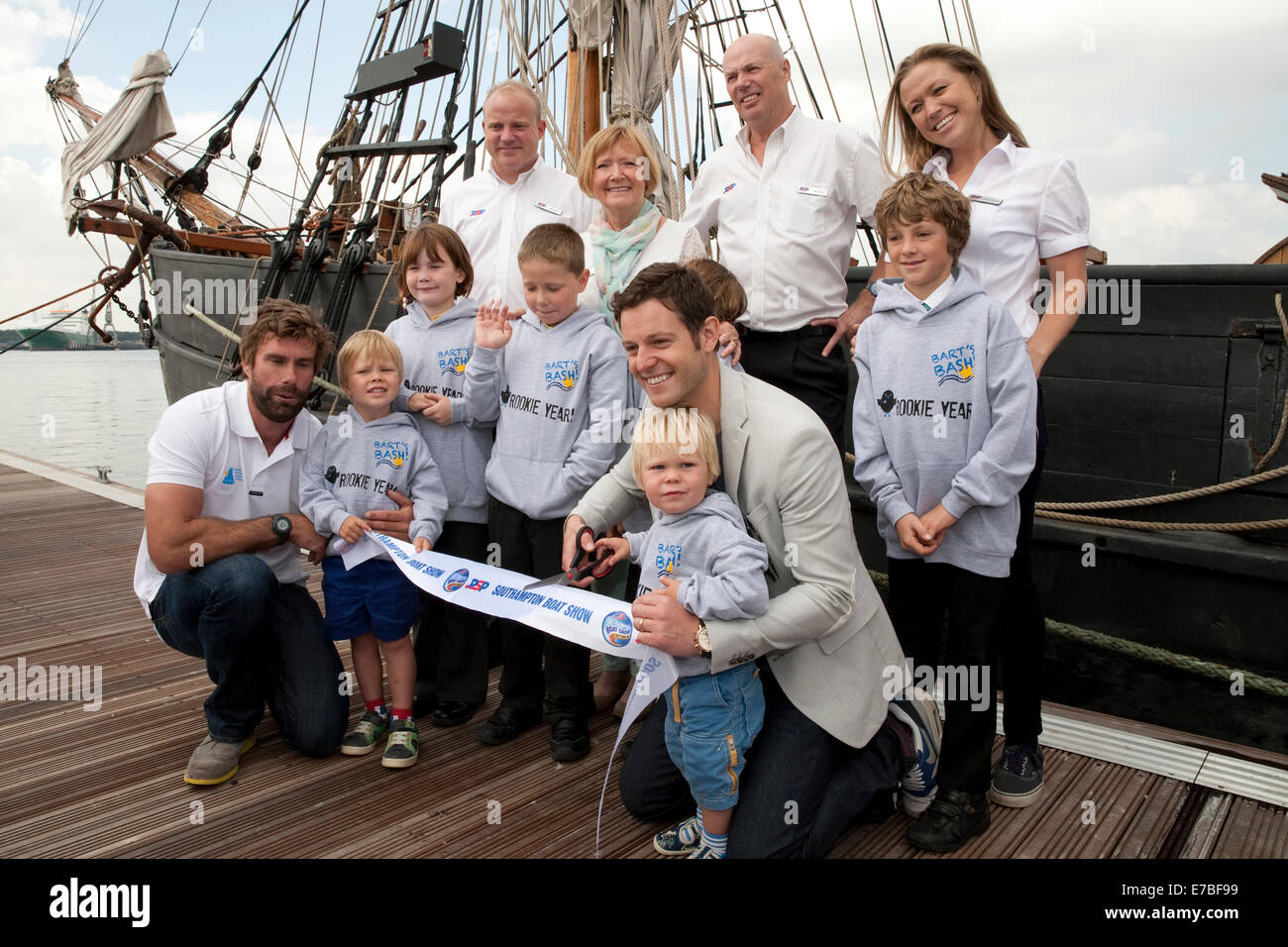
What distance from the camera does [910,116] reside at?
2.54m

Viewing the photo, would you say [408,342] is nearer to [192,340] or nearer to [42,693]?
[42,693]

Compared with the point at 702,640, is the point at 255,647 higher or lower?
lower

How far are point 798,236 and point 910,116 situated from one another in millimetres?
557

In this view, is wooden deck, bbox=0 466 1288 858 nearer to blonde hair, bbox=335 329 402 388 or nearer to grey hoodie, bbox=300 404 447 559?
grey hoodie, bbox=300 404 447 559

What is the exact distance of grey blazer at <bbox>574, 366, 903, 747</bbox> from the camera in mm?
2066

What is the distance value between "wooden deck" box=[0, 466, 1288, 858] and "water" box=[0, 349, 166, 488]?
505cm

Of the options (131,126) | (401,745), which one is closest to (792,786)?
(401,745)

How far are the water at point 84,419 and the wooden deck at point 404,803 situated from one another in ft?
16.6

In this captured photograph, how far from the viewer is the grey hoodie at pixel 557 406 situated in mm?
2756

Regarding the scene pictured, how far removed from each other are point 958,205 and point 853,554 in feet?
2.83

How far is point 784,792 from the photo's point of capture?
212 centimetres

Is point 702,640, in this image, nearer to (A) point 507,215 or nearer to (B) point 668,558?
(B) point 668,558

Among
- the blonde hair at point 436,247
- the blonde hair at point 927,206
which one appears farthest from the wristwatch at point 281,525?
the blonde hair at point 927,206
